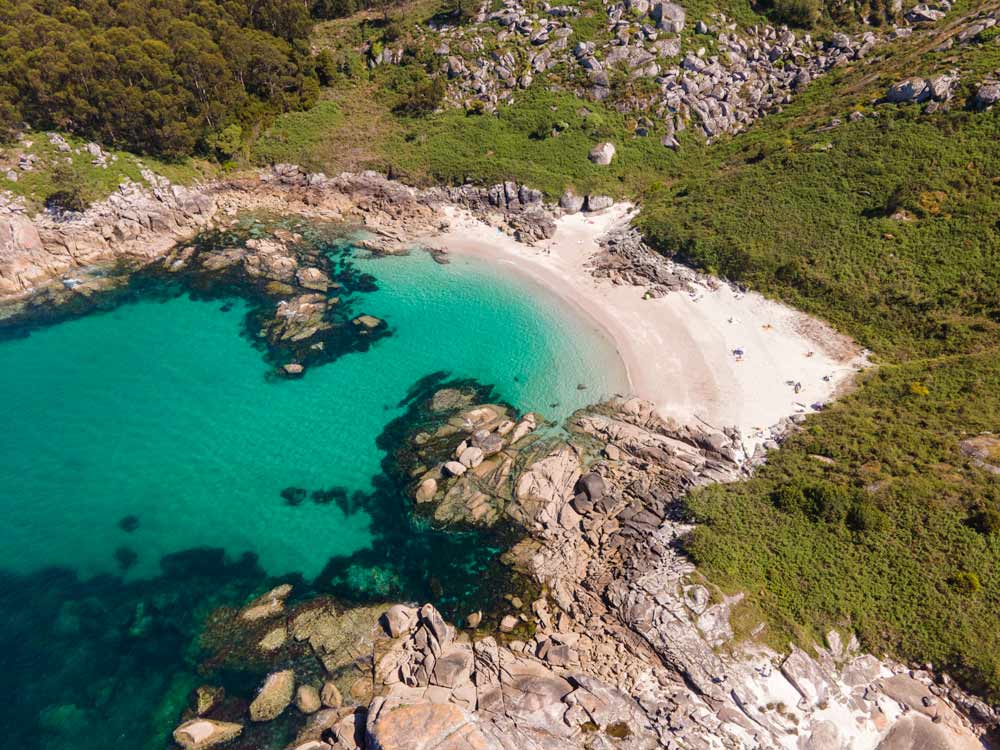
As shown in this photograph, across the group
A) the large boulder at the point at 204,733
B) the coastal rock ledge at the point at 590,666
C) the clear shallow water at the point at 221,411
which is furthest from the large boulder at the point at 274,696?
the clear shallow water at the point at 221,411

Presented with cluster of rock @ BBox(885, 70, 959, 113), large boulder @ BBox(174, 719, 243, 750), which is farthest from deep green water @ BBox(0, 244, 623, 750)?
cluster of rock @ BBox(885, 70, 959, 113)

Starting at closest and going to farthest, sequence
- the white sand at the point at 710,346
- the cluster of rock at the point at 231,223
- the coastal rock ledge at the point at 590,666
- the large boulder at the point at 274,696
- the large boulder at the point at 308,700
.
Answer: the coastal rock ledge at the point at 590,666 → the large boulder at the point at 274,696 → the large boulder at the point at 308,700 → the white sand at the point at 710,346 → the cluster of rock at the point at 231,223

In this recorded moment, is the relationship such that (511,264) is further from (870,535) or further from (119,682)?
(119,682)

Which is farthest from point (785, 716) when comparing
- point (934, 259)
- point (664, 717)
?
point (934, 259)

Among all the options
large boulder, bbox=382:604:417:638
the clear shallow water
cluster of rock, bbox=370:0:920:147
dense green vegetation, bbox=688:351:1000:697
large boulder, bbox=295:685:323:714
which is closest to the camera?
large boulder, bbox=295:685:323:714

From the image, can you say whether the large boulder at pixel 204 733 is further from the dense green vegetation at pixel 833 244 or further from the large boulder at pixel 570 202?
the large boulder at pixel 570 202

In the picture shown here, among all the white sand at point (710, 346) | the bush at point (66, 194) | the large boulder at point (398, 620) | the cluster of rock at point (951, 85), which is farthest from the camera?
the bush at point (66, 194)

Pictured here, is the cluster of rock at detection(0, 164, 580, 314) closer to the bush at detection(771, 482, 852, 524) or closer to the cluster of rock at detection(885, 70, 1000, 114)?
the cluster of rock at detection(885, 70, 1000, 114)
